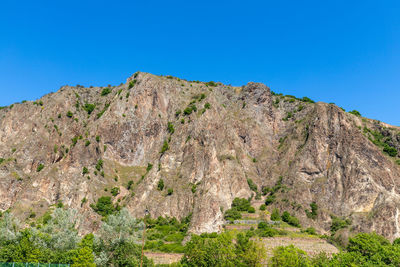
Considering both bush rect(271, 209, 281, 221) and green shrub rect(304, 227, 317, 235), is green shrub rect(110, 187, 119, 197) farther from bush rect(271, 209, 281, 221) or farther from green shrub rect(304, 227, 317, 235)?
green shrub rect(304, 227, 317, 235)

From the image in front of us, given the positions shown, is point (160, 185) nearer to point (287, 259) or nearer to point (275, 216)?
point (275, 216)

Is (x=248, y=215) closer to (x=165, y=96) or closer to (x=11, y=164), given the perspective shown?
(x=165, y=96)

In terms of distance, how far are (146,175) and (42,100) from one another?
5579 cm

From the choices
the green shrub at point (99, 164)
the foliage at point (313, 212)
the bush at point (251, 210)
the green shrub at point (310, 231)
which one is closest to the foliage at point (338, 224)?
the green shrub at point (310, 231)

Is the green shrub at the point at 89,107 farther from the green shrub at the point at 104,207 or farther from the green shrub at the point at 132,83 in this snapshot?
the green shrub at the point at 104,207

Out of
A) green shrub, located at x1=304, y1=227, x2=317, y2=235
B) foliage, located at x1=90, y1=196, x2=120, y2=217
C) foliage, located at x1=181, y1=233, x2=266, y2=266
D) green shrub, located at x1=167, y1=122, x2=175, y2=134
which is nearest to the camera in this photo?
foliage, located at x1=181, y1=233, x2=266, y2=266

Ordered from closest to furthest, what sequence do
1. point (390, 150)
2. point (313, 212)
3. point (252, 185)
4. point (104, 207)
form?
point (313, 212) → point (104, 207) → point (252, 185) → point (390, 150)

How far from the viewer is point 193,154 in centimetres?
10438

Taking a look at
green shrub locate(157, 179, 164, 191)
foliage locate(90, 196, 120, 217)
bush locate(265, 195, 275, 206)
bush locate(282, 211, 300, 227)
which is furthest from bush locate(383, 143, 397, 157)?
foliage locate(90, 196, 120, 217)

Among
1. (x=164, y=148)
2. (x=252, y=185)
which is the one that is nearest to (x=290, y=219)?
(x=252, y=185)

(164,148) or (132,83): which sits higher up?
(132,83)

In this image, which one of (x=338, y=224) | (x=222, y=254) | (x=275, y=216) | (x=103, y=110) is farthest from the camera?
(x=103, y=110)

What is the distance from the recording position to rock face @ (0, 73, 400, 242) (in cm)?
9062

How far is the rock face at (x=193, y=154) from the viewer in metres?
90.6
